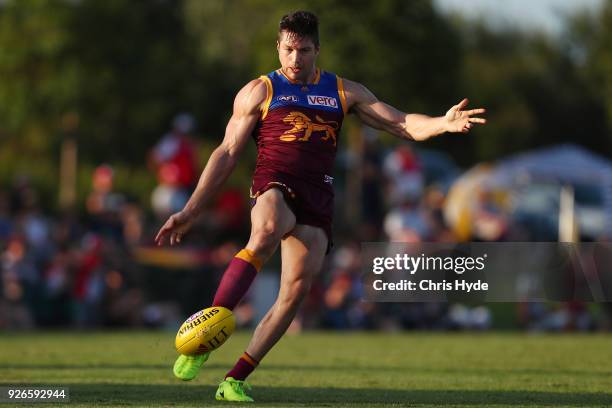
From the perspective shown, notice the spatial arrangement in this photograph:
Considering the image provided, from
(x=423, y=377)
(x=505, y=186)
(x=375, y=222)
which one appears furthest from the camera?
(x=505, y=186)

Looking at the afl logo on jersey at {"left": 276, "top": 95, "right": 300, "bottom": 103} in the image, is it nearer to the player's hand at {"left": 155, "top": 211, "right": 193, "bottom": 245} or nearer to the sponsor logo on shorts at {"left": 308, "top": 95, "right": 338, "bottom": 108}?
the sponsor logo on shorts at {"left": 308, "top": 95, "right": 338, "bottom": 108}

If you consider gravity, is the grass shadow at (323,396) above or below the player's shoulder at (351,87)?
below

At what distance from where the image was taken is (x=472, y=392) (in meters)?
8.83

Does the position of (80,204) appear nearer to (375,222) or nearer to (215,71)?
(375,222)

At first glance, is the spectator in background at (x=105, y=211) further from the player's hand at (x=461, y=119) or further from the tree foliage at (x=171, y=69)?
the player's hand at (x=461, y=119)

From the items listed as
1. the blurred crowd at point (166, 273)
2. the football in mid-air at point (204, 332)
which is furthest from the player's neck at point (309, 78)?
the blurred crowd at point (166, 273)

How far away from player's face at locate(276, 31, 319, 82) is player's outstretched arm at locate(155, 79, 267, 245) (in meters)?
0.22

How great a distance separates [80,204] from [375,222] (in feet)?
31.8

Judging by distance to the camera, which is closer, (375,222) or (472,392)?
(472,392)

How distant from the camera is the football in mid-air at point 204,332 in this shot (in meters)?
7.60

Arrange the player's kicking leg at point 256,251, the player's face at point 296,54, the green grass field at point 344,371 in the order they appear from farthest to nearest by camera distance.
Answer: the green grass field at point 344,371 < the player's face at point 296,54 < the player's kicking leg at point 256,251

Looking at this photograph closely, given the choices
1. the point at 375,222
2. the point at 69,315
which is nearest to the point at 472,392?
the point at 69,315

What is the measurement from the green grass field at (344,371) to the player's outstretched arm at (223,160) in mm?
1096

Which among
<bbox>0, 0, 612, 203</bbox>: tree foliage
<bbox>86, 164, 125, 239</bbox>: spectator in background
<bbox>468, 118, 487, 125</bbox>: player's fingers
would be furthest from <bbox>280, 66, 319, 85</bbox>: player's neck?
<bbox>0, 0, 612, 203</bbox>: tree foliage
